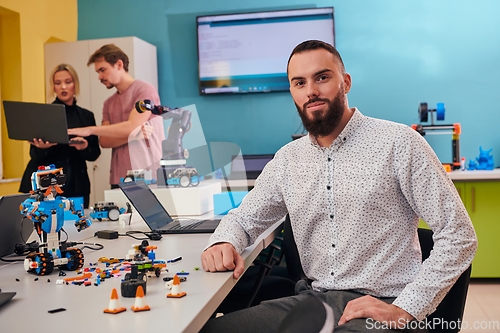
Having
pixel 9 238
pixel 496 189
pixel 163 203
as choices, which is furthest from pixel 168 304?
pixel 496 189

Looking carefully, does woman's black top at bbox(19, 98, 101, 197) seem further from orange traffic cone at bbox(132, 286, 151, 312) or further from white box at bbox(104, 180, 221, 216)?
orange traffic cone at bbox(132, 286, 151, 312)

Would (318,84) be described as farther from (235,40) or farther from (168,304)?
(235,40)

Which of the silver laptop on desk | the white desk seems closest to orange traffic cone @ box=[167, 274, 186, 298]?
the white desk

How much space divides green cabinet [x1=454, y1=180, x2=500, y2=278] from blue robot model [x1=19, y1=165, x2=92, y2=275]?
2641 millimetres

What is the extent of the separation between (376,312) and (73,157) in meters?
2.89

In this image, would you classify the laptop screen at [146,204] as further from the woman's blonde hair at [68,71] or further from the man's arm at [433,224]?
the woman's blonde hair at [68,71]

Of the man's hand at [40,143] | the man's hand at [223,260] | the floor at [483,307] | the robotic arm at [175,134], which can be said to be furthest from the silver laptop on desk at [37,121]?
the floor at [483,307]

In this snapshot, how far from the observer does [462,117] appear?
11.4 feet

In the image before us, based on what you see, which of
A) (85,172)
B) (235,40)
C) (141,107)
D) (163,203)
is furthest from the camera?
(235,40)

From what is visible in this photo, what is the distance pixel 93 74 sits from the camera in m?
3.63

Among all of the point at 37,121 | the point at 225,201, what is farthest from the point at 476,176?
the point at 37,121

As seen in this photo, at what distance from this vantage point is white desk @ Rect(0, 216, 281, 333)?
0.71 metres

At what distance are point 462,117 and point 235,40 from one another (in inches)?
82.2

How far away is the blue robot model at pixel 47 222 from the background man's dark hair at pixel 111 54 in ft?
8.58
